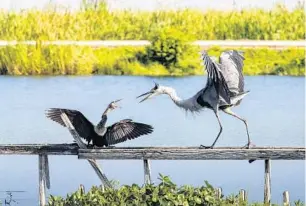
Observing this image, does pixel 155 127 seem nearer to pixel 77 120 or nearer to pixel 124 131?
pixel 124 131

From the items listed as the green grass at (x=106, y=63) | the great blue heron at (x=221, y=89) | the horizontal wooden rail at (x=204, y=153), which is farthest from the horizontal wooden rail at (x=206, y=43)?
the horizontal wooden rail at (x=204, y=153)

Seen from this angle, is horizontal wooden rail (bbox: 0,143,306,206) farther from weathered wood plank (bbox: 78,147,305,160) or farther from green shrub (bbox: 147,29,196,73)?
green shrub (bbox: 147,29,196,73)

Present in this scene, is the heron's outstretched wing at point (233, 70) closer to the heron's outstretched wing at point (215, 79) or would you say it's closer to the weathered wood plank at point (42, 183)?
the heron's outstretched wing at point (215, 79)

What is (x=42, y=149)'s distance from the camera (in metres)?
13.6

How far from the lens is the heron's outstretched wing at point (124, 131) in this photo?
45.3 feet

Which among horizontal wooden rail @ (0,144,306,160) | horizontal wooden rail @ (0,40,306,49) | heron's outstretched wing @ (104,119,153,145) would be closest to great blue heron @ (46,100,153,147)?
heron's outstretched wing @ (104,119,153,145)

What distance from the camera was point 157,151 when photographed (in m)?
13.3

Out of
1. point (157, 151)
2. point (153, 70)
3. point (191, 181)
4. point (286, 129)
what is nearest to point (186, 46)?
point (153, 70)

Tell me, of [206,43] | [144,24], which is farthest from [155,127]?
[144,24]

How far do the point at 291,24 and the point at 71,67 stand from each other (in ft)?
22.8

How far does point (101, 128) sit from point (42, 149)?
0.66 meters

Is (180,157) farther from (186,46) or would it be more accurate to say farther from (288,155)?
(186,46)

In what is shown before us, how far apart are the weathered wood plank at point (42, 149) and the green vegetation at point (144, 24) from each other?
19670mm

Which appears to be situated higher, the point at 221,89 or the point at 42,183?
the point at 221,89
